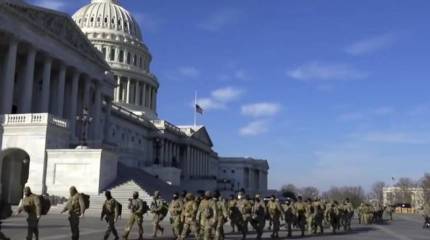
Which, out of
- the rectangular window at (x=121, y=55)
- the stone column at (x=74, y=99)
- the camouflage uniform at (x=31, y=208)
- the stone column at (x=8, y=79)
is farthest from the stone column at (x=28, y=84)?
the rectangular window at (x=121, y=55)

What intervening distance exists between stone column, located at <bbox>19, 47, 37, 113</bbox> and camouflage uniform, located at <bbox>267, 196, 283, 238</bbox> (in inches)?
1360

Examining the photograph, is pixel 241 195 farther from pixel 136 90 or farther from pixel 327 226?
pixel 136 90

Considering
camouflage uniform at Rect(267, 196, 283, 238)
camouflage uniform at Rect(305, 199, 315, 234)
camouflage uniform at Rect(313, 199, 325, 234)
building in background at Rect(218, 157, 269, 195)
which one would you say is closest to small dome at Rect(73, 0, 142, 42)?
building in background at Rect(218, 157, 269, 195)

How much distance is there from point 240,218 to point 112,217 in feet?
25.2

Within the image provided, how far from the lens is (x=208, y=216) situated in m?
22.2

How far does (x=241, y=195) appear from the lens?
2967cm

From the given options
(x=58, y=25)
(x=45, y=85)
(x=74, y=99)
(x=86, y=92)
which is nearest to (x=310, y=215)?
(x=45, y=85)

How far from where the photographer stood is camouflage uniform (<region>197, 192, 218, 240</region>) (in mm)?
22125

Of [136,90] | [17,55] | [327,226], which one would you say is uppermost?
[136,90]

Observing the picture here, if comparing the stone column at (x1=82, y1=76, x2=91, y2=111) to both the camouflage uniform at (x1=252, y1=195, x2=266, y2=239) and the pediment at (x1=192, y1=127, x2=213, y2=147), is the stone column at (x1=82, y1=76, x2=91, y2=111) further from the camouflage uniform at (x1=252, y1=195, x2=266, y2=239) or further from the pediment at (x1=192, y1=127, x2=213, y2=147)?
the pediment at (x1=192, y1=127, x2=213, y2=147)

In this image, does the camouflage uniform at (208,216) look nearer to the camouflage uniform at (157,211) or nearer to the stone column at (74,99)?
the camouflage uniform at (157,211)

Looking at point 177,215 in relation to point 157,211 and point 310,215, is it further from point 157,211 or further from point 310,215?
point 310,215

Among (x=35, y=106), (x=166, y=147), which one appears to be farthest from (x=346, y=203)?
(x=166, y=147)

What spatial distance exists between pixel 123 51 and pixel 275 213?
99685 mm
